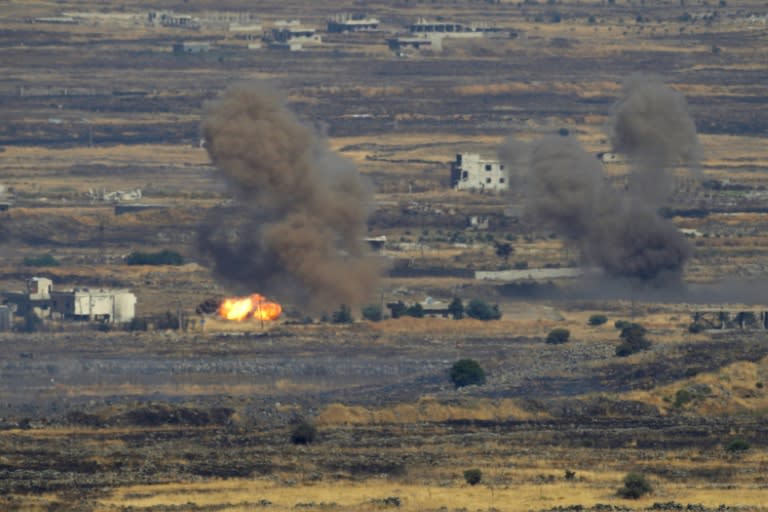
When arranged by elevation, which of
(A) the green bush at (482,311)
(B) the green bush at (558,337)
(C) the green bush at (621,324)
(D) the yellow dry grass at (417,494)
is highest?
(A) the green bush at (482,311)

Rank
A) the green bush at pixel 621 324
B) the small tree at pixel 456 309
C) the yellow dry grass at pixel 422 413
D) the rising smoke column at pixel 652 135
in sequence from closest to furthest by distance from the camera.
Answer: the yellow dry grass at pixel 422 413
the green bush at pixel 621 324
the small tree at pixel 456 309
the rising smoke column at pixel 652 135

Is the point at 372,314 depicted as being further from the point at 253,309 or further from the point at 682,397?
the point at 682,397

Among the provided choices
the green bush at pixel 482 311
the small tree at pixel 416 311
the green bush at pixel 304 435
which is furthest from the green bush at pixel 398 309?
the green bush at pixel 304 435

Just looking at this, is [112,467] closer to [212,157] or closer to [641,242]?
[212,157]

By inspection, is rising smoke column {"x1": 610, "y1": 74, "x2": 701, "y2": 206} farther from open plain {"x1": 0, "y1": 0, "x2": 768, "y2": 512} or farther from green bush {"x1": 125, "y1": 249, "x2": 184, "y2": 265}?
green bush {"x1": 125, "y1": 249, "x2": 184, "y2": 265}

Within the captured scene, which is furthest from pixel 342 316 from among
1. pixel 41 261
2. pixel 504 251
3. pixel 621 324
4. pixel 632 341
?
pixel 41 261

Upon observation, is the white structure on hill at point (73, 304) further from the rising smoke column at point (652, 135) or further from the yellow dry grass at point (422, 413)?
the yellow dry grass at point (422, 413)

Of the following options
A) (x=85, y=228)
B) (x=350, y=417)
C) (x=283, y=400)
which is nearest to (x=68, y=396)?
(x=283, y=400)
